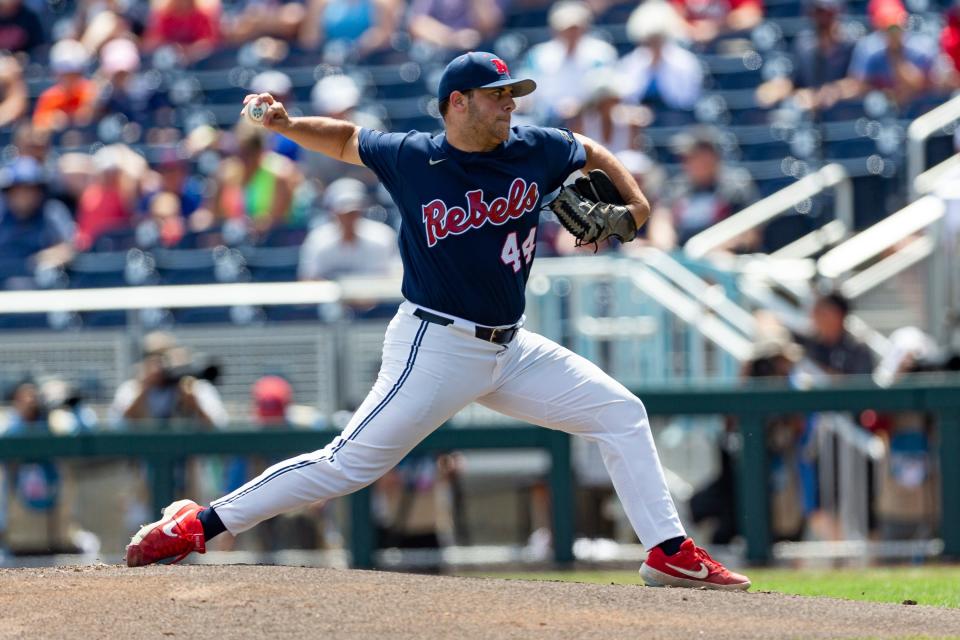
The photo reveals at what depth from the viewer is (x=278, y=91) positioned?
13445 mm

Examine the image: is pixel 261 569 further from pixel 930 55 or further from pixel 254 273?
pixel 930 55

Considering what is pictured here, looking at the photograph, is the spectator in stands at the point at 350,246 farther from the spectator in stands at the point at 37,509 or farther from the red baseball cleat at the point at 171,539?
the red baseball cleat at the point at 171,539

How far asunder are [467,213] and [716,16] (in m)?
8.20

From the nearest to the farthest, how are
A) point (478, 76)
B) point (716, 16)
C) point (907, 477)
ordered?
point (478, 76) → point (907, 477) → point (716, 16)

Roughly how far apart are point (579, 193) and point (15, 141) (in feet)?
32.0

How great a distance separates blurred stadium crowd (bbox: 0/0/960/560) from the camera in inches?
400

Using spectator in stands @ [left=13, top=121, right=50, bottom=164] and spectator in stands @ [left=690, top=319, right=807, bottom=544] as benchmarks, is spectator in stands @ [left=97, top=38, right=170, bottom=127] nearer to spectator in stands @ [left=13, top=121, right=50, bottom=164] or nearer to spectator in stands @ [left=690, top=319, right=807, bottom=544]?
spectator in stands @ [left=13, top=121, right=50, bottom=164]

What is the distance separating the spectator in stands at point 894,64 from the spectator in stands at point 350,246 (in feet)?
11.9

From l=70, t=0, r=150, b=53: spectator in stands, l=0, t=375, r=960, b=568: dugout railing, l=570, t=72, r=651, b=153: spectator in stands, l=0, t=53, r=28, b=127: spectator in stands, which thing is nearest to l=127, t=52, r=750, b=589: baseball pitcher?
l=0, t=375, r=960, b=568: dugout railing

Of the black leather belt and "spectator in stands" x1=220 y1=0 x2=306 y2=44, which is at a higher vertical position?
"spectator in stands" x1=220 y1=0 x2=306 y2=44

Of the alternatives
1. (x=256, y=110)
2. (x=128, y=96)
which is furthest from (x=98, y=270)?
(x=256, y=110)

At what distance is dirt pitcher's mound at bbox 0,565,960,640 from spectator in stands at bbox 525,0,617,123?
687 centimetres

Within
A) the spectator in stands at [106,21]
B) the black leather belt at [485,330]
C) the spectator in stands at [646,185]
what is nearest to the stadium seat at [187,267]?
the spectator in stands at [646,185]

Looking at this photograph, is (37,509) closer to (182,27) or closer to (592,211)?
(592,211)
